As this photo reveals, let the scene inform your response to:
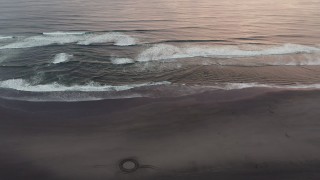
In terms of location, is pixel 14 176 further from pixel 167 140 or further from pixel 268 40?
pixel 268 40

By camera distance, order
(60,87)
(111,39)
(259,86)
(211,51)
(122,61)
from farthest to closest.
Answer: (111,39) → (211,51) → (122,61) → (60,87) → (259,86)

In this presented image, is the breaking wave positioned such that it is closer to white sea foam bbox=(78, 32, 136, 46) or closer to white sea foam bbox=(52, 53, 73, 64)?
white sea foam bbox=(78, 32, 136, 46)

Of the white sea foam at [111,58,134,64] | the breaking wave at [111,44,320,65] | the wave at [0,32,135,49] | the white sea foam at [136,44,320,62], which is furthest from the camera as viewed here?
the wave at [0,32,135,49]

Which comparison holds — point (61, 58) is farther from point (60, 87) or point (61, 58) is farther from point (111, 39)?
point (111, 39)

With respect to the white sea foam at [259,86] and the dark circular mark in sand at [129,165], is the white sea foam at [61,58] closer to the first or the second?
the white sea foam at [259,86]

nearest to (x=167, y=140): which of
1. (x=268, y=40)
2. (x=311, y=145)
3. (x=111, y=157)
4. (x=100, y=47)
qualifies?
(x=111, y=157)

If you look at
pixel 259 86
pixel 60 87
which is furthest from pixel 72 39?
pixel 259 86

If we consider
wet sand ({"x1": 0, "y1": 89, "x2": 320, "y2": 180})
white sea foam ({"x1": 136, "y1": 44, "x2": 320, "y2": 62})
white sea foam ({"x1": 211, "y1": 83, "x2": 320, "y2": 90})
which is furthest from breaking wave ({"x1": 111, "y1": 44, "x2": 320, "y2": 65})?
wet sand ({"x1": 0, "y1": 89, "x2": 320, "y2": 180})
